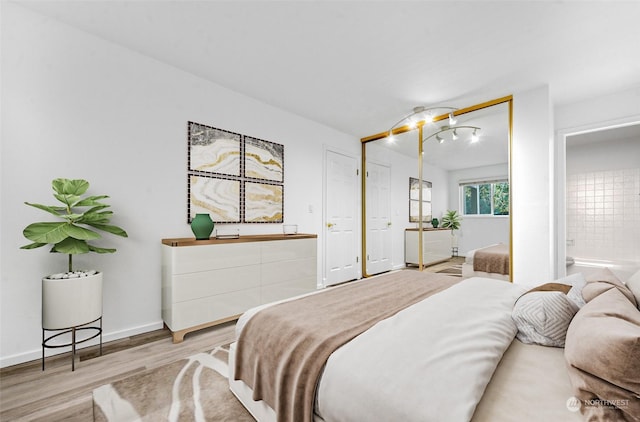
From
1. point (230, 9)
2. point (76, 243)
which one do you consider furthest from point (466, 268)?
point (76, 243)

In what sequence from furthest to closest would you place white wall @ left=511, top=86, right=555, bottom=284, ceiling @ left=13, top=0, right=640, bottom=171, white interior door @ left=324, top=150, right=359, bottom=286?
1. white interior door @ left=324, top=150, right=359, bottom=286
2. white wall @ left=511, top=86, right=555, bottom=284
3. ceiling @ left=13, top=0, right=640, bottom=171

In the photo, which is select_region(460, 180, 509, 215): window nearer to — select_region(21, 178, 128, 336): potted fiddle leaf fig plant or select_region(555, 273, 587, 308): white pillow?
select_region(555, 273, 587, 308): white pillow

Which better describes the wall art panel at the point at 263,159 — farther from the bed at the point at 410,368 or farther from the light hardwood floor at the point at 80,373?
the bed at the point at 410,368

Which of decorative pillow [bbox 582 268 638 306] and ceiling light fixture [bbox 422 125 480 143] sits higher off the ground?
ceiling light fixture [bbox 422 125 480 143]

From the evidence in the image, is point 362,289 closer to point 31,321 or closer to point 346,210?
point 31,321

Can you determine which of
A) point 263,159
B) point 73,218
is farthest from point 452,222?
point 73,218

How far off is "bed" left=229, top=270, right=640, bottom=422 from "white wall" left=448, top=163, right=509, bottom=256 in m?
2.13

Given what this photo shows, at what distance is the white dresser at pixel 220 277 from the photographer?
225cm

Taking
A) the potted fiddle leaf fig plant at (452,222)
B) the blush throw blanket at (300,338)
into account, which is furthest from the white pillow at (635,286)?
the potted fiddle leaf fig plant at (452,222)

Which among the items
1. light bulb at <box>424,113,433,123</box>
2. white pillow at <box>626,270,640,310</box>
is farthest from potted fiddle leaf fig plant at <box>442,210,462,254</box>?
white pillow at <box>626,270,640,310</box>

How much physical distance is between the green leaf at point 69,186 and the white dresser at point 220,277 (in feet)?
2.44

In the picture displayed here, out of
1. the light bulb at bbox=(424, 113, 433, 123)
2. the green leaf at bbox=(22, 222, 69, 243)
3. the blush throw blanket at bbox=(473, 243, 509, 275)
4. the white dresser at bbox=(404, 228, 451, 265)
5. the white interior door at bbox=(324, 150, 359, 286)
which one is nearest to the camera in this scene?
the green leaf at bbox=(22, 222, 69, 243)

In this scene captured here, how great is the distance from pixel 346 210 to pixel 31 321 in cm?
378

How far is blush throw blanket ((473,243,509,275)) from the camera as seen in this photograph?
3113 millimetres
